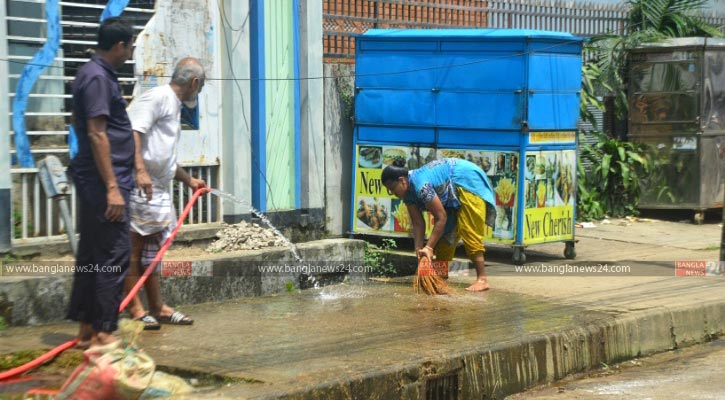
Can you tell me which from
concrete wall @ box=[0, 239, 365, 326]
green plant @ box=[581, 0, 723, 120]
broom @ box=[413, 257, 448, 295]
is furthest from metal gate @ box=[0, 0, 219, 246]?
green plant @ box=[581, 0, 723, 120]

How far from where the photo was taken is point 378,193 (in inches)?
409

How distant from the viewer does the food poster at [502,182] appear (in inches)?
384

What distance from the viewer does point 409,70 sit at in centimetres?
1022

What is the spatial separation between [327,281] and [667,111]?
6.69 meters

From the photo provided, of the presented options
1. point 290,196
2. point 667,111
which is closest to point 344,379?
point 290,196

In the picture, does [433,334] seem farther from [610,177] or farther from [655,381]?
[610,177]

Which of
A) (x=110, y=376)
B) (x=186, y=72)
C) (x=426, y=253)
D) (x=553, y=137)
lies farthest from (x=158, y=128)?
(x=553, y=137)

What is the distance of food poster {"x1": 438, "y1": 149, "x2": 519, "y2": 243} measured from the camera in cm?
975

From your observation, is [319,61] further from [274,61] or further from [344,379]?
[344,379]

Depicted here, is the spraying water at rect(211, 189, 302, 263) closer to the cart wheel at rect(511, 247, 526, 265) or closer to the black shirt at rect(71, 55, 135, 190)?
the black shirt at rect(71, 55, 135, 190)

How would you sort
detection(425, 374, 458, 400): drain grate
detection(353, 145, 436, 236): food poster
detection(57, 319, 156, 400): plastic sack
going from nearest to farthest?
detection(57, 319, 156, 400): plastic sack, detection(425, 374, 458, 400): drain grate, detection(353, 145, 436, 236): food poster

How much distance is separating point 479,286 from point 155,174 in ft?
9.96

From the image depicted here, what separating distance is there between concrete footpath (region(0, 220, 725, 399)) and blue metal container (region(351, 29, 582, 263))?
84 centimetres

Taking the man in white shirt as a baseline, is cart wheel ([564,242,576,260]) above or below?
below
